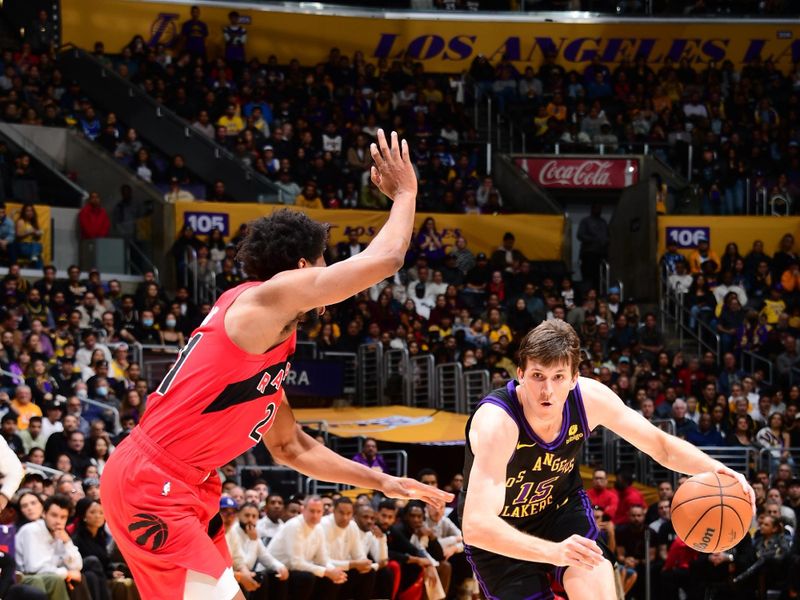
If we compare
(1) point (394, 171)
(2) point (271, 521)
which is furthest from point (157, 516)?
(2) point (271, 521)

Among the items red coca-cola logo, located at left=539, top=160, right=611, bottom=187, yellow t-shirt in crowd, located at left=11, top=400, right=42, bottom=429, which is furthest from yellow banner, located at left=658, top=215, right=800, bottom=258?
yellow t-shirt in crowd, located at left=11, top=400, right=42, bottom=429

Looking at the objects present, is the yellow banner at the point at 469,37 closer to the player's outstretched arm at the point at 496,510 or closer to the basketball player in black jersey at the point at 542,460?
the basketball player in black jersey at the point at 542,460

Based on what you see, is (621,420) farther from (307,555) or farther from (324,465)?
(307,555)

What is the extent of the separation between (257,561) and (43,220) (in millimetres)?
9112

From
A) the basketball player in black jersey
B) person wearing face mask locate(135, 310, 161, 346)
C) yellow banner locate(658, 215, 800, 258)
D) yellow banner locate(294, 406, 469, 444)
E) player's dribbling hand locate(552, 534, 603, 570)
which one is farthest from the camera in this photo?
yellow banner locate(658, 215, 800, 258)

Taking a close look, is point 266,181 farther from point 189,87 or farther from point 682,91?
point 682,91

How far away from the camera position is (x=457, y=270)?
69.6ft

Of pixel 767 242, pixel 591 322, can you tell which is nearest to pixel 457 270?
pixel 591 322

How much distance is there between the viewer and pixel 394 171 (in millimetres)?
4684

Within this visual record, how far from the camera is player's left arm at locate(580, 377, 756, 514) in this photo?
18.0 ft

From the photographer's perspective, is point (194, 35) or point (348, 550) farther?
point (194, 35)

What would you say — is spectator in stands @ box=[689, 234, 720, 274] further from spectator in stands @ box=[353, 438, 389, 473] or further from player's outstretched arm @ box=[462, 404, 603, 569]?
player's outstretched arm @ box=[462, 404, 603, 569]

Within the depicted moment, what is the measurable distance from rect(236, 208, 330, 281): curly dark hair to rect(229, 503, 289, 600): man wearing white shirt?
7508 millimetres

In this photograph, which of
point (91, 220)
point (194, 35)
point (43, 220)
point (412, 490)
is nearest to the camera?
point (412, 490)
